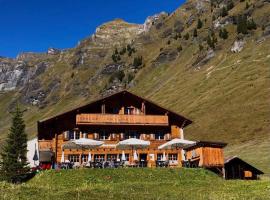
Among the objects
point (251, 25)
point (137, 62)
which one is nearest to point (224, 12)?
point (251, 25)

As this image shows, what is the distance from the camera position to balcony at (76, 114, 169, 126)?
49603mm

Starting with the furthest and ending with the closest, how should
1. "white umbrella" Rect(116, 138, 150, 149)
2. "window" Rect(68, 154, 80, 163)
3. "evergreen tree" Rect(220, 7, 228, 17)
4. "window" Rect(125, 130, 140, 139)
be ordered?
"evergreen tree" Rect(220, 7, 228, 17), "window" Rect(125, 130, 140, 139), "window" Rect(68, 154, 80, 163), "white umbrella" Rect(116, 138, 150, 149)

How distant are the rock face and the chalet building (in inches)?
3107

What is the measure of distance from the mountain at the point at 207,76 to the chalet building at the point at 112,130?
452 inches

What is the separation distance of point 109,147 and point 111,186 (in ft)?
66.1

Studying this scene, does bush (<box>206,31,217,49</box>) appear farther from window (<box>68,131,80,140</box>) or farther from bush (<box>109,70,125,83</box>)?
window (<box>68,131,80,140</box>)

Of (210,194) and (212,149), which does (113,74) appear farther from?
(210,194)

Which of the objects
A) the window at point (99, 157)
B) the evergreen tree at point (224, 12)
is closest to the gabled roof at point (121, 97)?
the window at point (99, 157)

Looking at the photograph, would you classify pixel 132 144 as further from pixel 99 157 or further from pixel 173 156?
pixel 173 156

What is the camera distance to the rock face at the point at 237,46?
4983 inches

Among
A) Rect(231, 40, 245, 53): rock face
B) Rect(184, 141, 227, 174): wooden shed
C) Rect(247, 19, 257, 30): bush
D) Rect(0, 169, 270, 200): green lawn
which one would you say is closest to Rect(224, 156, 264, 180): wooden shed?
Rect(184, 141, 227, 174): wooden shed

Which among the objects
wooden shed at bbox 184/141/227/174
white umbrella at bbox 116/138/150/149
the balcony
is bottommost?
wooden shed at bbox 184/141/227/174

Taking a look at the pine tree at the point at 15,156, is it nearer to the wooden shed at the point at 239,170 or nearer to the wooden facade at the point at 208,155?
the wooden facade at the point at 208,155

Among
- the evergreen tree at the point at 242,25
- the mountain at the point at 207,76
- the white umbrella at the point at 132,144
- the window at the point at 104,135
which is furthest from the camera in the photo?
the evergreen tree at the point at 242,25
